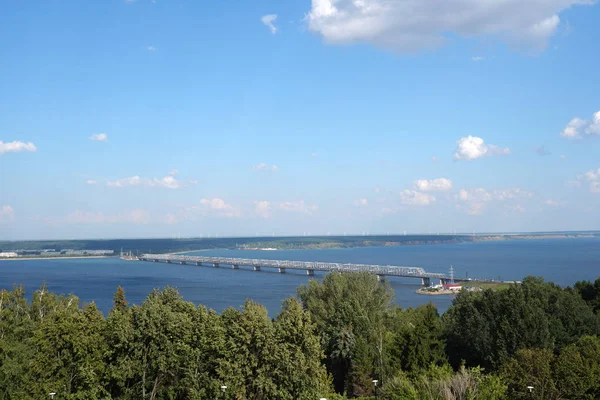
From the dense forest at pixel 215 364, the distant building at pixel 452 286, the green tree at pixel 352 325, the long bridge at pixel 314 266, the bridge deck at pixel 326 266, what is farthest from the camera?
the bridge deck at pixel 326 266

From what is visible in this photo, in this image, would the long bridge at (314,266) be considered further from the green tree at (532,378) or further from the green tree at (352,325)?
the green tree at (532,378)

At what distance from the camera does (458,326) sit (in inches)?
824

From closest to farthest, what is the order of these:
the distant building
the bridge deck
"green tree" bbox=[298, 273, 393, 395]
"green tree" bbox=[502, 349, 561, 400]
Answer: "green tree" bbox=[502, 349, 561, 400] → "green tree" bbox=[298, 273, 393, 395] → the distant building → the bridge deck

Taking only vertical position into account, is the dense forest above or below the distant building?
above

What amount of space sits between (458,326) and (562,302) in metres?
4.08

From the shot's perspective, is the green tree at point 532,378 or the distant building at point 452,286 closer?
the green tree at point 532,378

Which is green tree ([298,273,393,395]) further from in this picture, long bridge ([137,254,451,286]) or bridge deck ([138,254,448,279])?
bridge deck ([138,254,448,279])

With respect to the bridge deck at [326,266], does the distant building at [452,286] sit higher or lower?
lower

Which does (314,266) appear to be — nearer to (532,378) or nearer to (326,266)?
(326,266)

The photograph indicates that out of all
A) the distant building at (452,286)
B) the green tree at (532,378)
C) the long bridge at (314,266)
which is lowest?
the distant building at (452,286)

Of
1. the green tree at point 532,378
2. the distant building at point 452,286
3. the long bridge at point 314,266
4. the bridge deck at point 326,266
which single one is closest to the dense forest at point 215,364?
the green tree at point 532,378

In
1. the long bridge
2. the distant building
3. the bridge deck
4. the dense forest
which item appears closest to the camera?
the dense forest

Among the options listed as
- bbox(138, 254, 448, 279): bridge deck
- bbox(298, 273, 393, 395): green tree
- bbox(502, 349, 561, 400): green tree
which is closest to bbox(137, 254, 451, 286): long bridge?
bbox(138, 254, 448, 279): bridge deck

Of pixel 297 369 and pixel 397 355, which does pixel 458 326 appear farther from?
pixel 297 369
